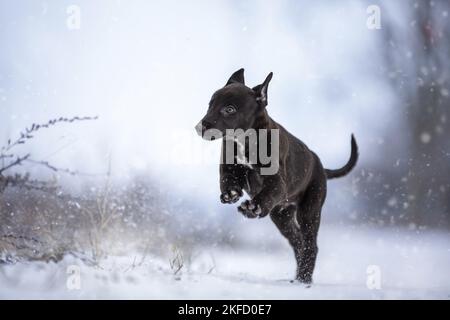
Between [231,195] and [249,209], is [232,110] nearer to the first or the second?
[231,195]

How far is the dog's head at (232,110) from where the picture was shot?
423 centimetres

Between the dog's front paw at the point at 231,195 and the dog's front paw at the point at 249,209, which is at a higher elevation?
the dog's front paw at the point at 231,195

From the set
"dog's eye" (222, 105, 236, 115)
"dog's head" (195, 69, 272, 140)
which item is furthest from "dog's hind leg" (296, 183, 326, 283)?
"dog's eye" (222, 105, 236, 115)

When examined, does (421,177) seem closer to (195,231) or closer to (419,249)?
(419,249)

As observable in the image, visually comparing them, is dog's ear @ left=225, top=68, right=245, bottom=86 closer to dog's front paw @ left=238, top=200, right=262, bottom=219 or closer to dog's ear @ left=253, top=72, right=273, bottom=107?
dog's ear @ left=253, top=72, right=273, bottom=107

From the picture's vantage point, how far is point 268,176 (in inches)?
174

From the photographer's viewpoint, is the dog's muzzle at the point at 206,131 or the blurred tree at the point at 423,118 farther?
the blurred tree at the point at 423,118

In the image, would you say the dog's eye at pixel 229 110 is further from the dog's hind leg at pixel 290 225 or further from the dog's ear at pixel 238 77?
the dog's hind leg at pixel 290 225

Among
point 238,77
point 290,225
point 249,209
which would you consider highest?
point 238,77

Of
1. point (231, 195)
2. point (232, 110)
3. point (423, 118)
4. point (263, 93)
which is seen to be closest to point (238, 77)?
point (263, 93)

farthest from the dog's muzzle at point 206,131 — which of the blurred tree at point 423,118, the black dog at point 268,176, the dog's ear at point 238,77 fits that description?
the blurred tree at point 423,118

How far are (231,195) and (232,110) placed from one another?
2.17 feet

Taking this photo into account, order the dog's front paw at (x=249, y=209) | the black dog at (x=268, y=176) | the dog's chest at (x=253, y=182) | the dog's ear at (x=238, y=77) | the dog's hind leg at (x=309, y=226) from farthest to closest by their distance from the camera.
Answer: the dog's hind leg at (x=309, y=226), the dog's ear at (x=238, y=77), the dog's chest at (x=253, y=182), the black dog at (x=268, y=176), the dog's front paw at (x=249, y=209)

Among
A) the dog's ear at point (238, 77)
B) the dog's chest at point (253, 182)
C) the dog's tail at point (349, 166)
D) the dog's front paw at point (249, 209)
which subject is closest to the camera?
the dog's front paw at point (249, 209)
